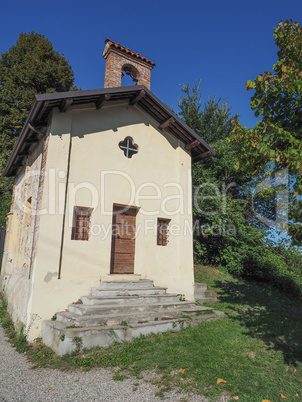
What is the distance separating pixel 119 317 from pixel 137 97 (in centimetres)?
583

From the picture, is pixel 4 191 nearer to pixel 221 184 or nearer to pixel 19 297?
pixel 19 297

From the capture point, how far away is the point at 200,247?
12.2 metres

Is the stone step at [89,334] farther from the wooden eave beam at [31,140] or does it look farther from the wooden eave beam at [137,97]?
the wooden eave beam at [137,97]

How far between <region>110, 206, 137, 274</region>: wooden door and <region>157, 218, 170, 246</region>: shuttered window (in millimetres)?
849

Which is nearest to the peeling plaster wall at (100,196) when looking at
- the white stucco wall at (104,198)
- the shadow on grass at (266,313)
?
the white stucco wall at (104,198)

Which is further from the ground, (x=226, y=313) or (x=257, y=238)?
(x=257, y=238)

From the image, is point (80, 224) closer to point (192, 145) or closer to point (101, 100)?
point (101, 100)

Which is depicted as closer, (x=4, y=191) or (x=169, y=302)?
(x=169, y=302)

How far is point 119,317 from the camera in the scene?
225 inches

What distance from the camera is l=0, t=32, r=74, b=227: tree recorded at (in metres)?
15.8

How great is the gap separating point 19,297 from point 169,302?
3678 millimetres

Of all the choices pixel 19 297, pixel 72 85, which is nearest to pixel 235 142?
pixel 19 297

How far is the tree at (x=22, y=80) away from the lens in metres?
15.8

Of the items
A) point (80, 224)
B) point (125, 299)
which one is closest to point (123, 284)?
point (125, 299)
